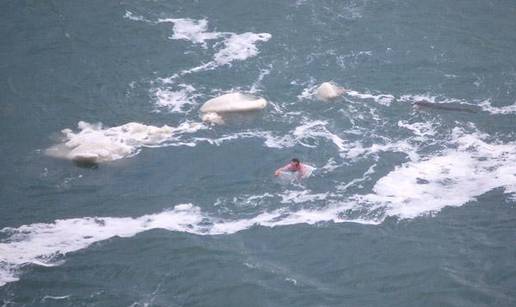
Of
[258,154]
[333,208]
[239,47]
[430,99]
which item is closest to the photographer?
[333,208]

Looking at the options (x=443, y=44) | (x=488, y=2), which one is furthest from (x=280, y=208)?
(x=488, y=2)

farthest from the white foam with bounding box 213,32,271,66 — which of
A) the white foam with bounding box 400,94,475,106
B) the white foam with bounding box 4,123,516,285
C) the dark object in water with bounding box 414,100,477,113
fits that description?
the white foam with bounding box 4,123,516,285

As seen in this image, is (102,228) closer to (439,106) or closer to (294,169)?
(294,169)

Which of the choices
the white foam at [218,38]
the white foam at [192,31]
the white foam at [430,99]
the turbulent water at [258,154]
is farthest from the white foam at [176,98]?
the white foam at [430,99]

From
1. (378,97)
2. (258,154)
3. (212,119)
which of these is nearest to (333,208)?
(258,154)

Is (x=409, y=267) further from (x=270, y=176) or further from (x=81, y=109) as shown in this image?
(x=81, y=109)

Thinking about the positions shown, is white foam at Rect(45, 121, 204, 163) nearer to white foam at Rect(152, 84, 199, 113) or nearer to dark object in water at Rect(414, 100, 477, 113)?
white foam at Rect(152, 84, 199, 113)

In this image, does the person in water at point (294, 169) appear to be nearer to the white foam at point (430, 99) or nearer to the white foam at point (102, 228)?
the white foam at point (102, 228)

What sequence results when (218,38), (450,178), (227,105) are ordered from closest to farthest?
(450,178) → (227,105) → (218,38)
